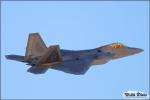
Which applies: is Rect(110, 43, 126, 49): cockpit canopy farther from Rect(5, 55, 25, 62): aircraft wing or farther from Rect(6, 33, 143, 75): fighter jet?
Rect(5, 55, 25, 62): aircraft wing

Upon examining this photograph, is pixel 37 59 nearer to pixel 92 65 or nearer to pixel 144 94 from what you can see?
pixel 92 65

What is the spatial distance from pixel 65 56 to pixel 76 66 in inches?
183

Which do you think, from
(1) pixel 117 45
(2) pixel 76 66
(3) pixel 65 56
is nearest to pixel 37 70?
(2) pixel 76 66

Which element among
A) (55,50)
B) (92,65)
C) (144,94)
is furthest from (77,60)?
(144,94)

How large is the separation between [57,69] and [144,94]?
11407mm

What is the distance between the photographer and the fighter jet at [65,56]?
48.0 meters

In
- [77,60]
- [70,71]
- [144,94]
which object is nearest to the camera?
[144,94]

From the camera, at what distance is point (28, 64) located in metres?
49.6

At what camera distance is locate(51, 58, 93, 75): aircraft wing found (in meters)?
46.6

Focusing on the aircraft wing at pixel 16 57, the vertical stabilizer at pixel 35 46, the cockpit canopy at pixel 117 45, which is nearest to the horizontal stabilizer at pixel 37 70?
the vertical stabilizer at pixel 35 46

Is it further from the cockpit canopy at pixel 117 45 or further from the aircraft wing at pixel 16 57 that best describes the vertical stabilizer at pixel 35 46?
the cockpit canopy at pixel 117 45

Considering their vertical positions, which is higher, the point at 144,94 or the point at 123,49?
the point at 123,49

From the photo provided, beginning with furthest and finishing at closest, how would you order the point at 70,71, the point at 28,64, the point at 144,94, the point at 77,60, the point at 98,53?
the point at 98,53, the point at 77,60, the point at 28,64, the point at 70,71, the point at 144,94

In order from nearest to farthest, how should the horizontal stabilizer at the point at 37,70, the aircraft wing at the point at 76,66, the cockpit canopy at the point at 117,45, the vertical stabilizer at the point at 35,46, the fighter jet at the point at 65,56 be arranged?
1. the horizontal stabilizer at the point at 37,70
2. the aircraft wing at the point at 76,66
3. the fighter jet at the point at 65,56
4. the vertical stabilizer at the point at 35,46
5. the cockpit canopy at the point at 117,45
